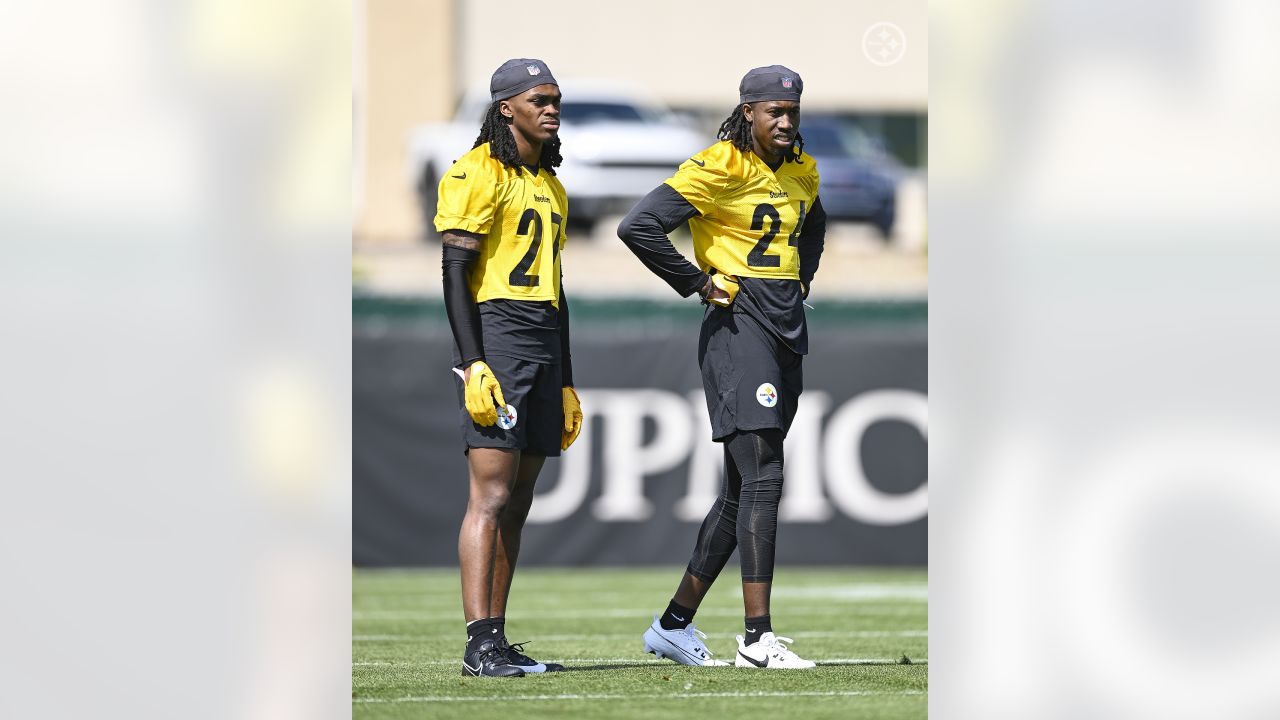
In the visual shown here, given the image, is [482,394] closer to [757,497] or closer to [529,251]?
[529,251]

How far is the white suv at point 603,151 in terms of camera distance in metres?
17.7

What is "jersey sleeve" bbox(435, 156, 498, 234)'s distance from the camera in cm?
567

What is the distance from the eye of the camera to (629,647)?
735 cm

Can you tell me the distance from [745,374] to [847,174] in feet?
42.1

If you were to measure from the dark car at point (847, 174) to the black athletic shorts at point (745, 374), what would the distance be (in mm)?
12191

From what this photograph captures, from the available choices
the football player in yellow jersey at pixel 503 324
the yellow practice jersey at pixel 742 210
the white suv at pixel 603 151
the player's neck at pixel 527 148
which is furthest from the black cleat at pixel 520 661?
the white suv at pixel 603 151

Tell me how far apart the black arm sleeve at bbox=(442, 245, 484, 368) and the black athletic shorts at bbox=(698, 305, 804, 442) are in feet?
2.50

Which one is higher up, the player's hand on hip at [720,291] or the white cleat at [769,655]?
the player's hand on hip at [720,291]

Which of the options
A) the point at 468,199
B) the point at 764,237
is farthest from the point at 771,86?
the point at 468,199

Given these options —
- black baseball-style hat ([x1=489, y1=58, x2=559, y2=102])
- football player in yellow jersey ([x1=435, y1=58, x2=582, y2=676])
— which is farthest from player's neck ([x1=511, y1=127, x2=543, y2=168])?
black baseball-style hat ([x1=489, y1=58, x2=559, y2=102])

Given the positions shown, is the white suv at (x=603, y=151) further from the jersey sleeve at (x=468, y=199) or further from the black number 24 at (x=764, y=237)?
the jersey sleeve at (x=468, y=199)
